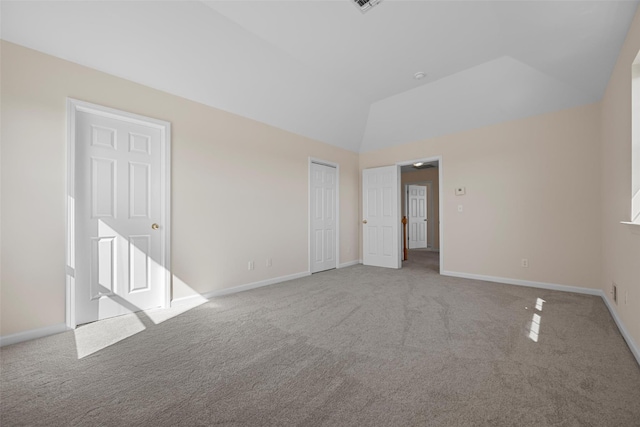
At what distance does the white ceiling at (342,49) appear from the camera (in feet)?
7.66

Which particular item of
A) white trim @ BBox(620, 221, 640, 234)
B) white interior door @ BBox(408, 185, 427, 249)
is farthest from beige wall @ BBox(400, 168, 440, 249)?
white trim @ BBox(620, 221, 640, 234)

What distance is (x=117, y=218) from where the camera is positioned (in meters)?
2.83

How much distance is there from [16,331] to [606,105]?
21.0 ft

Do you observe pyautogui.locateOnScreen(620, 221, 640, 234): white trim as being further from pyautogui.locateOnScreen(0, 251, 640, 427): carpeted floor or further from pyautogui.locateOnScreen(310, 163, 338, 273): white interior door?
pyautogui.locateOnScreen(310, 163, 338, 273): white interior door

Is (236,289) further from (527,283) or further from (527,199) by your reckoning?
(527,199)

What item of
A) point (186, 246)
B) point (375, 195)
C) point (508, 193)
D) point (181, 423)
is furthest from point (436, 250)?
point (181, 423)

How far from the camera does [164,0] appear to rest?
239cm

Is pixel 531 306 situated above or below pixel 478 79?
below

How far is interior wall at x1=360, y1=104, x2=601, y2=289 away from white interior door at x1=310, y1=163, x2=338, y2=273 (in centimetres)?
205

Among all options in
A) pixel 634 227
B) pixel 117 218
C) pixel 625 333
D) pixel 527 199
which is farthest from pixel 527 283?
pixel 117 218

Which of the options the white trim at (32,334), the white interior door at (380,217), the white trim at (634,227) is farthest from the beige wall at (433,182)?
the white trim at (32,334)

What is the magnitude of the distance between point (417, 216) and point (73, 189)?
8455 mm

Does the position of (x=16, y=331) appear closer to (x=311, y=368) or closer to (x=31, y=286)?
(x=31, y=286)

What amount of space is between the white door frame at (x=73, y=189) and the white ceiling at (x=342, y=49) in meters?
0.42
